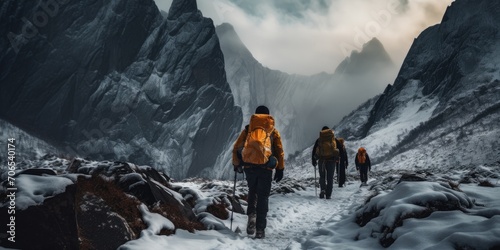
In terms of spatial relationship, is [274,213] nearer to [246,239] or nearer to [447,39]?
[246,239]

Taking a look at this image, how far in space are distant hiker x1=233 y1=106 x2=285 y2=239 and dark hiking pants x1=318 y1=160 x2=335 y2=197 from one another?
569 cm

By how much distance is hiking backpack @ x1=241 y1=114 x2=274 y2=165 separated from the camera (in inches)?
255


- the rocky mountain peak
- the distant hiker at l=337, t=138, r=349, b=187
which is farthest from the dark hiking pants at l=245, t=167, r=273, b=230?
the rocky mountain peak

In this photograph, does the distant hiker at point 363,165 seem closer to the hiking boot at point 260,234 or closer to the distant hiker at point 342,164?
the distant hiker at point 342,164

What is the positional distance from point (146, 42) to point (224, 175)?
57971mm

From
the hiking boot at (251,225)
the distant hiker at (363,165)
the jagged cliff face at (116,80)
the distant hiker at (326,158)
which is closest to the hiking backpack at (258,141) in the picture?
the hiking boot at (251,225)

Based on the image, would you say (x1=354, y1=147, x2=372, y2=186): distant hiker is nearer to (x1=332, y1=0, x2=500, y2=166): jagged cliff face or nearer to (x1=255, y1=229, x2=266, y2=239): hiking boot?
(x1=255, y1=229, x2=266, y2=239): hiking boot

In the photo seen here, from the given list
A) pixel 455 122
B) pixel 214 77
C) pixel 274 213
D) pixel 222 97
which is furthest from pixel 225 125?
pixel 274 213

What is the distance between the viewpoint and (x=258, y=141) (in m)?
6.48

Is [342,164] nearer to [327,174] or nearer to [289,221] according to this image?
[327,174]

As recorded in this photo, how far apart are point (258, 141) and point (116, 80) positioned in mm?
109916

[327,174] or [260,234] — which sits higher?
[327,174]

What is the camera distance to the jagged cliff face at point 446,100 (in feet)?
317

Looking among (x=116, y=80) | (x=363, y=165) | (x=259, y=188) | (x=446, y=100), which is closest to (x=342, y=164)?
(x=363, y=165)
